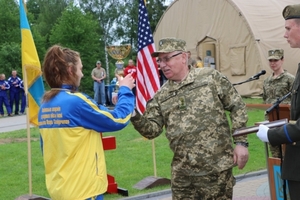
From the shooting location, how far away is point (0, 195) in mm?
8320

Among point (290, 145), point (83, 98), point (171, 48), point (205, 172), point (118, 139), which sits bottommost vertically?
point (118, 139)

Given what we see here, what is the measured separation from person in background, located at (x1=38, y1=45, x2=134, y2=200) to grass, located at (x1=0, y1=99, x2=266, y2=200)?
13.3 feet

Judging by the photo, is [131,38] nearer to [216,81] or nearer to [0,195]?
[0,195]

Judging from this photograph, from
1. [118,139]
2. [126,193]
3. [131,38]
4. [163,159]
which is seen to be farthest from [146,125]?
[131,38]

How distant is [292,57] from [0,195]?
749 inches

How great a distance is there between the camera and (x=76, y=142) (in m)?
3.89

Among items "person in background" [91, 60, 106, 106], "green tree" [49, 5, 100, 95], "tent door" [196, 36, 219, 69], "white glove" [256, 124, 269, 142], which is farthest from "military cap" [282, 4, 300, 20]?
"green tree" [49, 5, 100, 95]

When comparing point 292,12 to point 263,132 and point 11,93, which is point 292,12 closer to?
point 263,132

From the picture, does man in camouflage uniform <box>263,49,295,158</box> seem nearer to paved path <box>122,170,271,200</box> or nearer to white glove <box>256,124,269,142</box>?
paved path <box>122,170,271,200</box>

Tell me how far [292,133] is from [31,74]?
4.91 metres

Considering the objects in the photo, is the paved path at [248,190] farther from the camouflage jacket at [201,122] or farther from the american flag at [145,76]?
the camouflage jacket at [201,122]

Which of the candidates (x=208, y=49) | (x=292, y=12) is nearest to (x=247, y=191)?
(x=292, y=12)

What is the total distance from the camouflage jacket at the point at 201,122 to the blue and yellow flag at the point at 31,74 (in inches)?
134

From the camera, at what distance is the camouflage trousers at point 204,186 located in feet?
14.5
